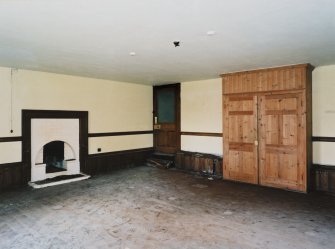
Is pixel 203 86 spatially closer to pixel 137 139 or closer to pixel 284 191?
pixel 137 139

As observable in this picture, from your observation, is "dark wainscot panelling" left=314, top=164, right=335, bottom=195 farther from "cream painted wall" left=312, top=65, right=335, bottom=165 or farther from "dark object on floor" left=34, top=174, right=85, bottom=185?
"dark object on floor" left=34, top=174, right=85, bottom=185

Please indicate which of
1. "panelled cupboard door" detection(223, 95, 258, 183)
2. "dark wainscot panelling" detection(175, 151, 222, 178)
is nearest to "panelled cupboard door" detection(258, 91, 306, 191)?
"panelled cupboard door" detection(223, 95, 258, 183)

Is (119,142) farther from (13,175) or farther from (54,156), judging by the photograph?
(13,175)

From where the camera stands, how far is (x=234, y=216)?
389 centimetres

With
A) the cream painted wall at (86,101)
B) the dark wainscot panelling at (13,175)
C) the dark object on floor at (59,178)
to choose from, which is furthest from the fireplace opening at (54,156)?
the cream painted wall at (86,101)

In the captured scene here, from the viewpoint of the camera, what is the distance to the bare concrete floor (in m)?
3.12

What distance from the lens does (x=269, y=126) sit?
216 inches

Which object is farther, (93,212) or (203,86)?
(203,86)

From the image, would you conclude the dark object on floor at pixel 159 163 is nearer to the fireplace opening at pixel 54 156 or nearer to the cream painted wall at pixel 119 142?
the cream painted wall at pixel 119 142

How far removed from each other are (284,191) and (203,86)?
345 cm

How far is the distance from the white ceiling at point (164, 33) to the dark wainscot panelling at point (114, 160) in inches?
105

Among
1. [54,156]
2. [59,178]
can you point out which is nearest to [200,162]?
[59,178]

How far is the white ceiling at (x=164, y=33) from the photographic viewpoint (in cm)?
259

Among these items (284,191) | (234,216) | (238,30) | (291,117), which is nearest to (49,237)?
(234,216)
